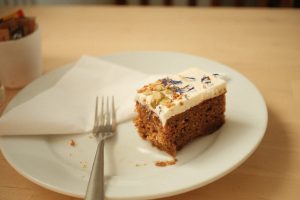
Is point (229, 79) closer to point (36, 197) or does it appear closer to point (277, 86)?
point (277, 86)

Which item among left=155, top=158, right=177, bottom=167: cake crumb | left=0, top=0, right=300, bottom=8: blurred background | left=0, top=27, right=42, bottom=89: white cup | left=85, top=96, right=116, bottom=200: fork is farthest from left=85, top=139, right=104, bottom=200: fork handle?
left=0, top=0, right=300, bottom=8: blurred background

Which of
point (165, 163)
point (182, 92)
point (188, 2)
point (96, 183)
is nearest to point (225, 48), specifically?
point (182, 92)

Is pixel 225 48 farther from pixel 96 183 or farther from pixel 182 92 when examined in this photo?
pixel 96 183

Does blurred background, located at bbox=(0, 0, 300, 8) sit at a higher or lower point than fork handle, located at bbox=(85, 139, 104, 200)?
higher

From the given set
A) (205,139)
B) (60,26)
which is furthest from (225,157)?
(60,26)

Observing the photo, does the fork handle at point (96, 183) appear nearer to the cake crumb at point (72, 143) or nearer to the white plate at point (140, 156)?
the white plate at point (140, 156)

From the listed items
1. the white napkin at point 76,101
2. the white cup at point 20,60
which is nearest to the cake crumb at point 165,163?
the white napkin at point 76,101

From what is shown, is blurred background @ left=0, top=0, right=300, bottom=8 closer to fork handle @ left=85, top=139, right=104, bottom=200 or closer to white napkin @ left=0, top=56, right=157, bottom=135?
white napkin @ left=0, top=56, right=157, bottom=135
